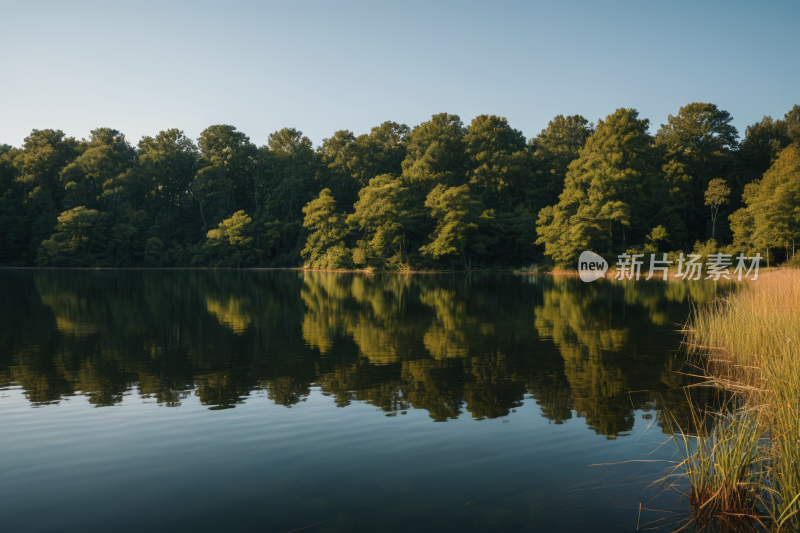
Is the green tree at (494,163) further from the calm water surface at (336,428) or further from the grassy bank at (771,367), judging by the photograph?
the grassy bank at (771,367)

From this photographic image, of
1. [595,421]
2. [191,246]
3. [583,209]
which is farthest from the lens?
[191,246]

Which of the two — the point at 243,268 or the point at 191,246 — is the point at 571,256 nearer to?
the point at 243,268

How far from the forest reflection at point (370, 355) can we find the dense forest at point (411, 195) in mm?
30101

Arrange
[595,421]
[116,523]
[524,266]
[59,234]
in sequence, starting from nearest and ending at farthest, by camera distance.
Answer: [116,523], [595,421], [524,266], [59,234]

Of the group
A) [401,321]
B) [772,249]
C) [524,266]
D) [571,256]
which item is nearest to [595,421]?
[401,321]

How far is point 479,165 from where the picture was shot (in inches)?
2835

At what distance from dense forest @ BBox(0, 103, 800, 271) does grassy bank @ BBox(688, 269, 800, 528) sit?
119ft

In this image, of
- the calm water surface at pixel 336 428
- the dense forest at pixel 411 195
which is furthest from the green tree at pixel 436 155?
the calm water surface at pixel 336 428

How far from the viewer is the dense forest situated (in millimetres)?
52062

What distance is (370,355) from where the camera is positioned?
40.8 feet

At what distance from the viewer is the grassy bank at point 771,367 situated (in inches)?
171

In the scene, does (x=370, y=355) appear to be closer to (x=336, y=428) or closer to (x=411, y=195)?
(x=336, y=428)

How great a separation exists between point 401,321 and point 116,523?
14138mm

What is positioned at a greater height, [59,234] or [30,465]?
[59,234]
